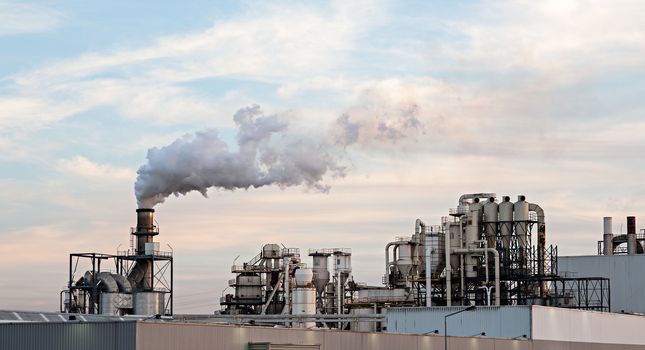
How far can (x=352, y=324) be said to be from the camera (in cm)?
9056

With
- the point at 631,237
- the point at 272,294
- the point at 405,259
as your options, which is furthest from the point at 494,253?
the point at 631,237

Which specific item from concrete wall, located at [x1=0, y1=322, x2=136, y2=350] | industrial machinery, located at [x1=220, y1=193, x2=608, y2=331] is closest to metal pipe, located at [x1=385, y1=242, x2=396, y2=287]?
industrial machinery, located at [x1=220, y1=193, x2=608, y2=331]

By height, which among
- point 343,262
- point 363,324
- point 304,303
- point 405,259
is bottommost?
point 363,324

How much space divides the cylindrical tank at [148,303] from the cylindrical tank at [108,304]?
2.02 metres

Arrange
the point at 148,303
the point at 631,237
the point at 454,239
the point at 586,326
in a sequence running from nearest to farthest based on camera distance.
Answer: the point at 586,326, the point at 454,239, the point at 148,303, the point at 631,237

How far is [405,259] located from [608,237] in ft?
106

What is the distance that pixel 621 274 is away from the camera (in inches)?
4257

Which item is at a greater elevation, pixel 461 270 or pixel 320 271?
pixel 461 270

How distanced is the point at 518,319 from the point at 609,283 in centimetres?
3326

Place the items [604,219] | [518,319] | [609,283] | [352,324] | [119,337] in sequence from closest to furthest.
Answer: [119,337], [518,319], [352,324], [609,283], [604,219]

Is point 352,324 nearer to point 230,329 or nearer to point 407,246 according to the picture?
point 407,246

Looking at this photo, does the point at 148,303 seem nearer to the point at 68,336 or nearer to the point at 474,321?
the point at 474,321

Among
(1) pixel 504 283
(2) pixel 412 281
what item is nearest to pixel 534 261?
(1) pixel 504 283

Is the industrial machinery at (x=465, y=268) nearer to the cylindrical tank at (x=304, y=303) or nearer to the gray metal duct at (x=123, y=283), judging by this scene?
the cylindrical tank at (x=304, y=303)
